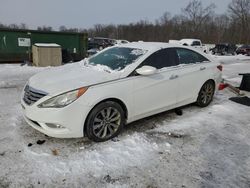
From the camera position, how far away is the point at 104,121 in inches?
158

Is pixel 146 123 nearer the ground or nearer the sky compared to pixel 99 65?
nearer the ground

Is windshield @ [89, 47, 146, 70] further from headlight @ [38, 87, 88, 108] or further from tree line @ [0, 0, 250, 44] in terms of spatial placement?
tree line @ [0, 0, 250, 44]

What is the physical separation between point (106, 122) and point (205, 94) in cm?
291

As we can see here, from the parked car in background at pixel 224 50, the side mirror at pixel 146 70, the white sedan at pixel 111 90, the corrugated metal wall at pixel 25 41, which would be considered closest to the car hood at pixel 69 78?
the white sedan at pixel 111 90

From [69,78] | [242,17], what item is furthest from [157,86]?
[242,17]

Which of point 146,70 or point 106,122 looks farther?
point 146,70

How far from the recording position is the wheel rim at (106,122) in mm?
3949

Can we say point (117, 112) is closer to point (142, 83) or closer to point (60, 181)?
point (142, 83)

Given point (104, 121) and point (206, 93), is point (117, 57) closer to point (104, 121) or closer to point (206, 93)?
point (104, 121)

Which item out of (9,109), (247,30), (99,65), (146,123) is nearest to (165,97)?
(146,123)

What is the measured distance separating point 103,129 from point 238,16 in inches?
2668

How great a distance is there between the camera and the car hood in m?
3.80

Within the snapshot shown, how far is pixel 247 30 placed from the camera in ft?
197

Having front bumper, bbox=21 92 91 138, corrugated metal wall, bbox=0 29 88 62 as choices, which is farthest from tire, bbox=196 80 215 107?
corrugated metal wall, bbox=0 29 88 62
